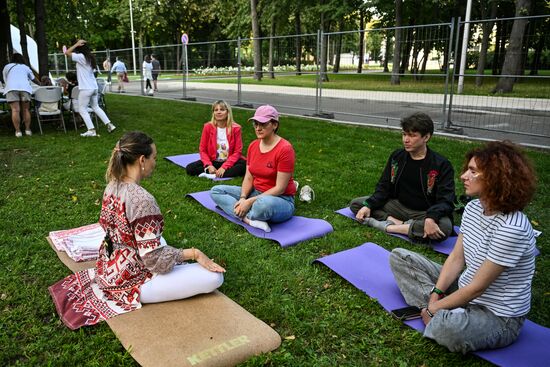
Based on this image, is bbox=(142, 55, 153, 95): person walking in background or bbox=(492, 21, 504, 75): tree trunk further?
bbox=(142, 55, 153, 95): person walking in background

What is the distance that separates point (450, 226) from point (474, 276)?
1769 mm

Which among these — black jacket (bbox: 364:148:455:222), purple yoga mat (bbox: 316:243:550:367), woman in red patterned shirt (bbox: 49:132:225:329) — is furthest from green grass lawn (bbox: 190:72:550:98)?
woman in red patterned shirt (bbox: 49:132:225:329)

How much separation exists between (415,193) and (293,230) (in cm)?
124

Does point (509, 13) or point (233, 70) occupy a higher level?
point (509, 13)

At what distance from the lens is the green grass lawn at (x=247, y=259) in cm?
274

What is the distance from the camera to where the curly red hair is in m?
2.41

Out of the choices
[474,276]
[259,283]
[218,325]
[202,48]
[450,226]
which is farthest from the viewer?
[202,48]

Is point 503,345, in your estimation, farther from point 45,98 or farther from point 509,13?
point 509,13

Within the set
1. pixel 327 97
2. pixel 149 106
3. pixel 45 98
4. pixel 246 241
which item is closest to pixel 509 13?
pixel 327 97

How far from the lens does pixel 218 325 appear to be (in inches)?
114

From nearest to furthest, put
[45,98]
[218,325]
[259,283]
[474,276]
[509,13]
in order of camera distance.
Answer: [474,276] < [218,325] < [259,283] < [45,98] < [509,13]

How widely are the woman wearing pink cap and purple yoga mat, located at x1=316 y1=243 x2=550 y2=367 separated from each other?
86 cm

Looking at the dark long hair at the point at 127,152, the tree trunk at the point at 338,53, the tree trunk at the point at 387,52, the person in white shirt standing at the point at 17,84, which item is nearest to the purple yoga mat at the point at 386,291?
the dark long hair at the point at 127,152

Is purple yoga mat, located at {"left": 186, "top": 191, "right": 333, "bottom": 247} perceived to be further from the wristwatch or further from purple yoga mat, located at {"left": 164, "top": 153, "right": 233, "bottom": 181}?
purple yoga mat, located at {"left": 164, "top": 153, "right": 233, "bottom": 181}
